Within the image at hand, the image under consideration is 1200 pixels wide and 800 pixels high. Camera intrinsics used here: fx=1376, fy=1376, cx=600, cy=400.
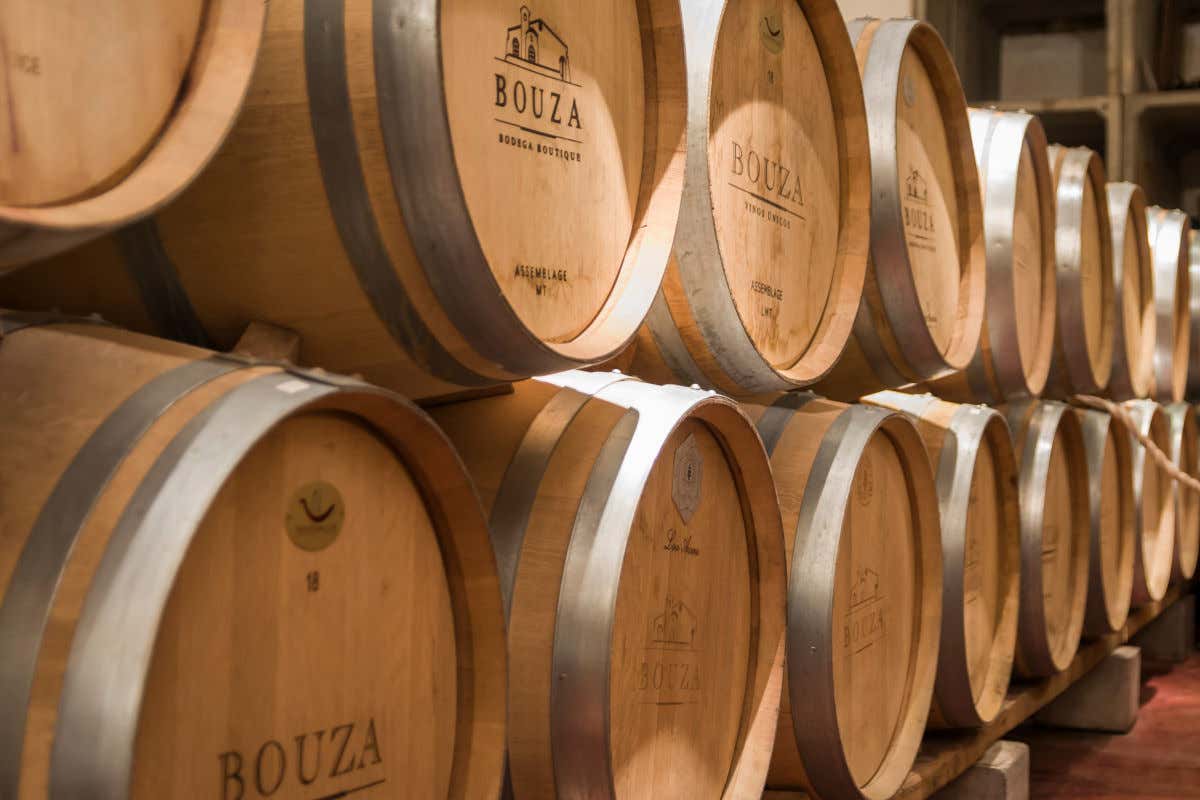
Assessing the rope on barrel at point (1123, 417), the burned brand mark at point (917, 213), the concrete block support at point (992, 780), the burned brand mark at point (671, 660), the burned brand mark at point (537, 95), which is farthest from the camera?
the rope on barrel at point (1123, 417)

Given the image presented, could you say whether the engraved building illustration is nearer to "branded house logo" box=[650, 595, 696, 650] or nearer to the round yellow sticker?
the round yellow sticker

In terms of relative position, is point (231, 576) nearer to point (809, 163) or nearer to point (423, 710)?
point (423, 710)

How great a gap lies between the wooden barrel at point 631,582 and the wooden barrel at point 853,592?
0.49 ft

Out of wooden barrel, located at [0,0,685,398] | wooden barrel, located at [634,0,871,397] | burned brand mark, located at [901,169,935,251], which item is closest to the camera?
wooden barrel, located at [0,0,685,398]

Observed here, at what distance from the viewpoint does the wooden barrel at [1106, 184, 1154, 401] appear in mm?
4148

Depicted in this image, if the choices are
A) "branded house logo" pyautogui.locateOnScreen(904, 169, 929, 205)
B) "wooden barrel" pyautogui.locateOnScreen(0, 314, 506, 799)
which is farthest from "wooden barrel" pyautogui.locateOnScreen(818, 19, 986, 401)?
"wooden barrel" pyautogui.locateOnScreen(0, 314, 506, 799)

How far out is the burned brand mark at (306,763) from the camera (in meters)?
0.99

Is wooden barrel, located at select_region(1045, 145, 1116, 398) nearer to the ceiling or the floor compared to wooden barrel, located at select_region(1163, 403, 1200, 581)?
nearer to the ceiling

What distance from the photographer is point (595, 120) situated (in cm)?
155

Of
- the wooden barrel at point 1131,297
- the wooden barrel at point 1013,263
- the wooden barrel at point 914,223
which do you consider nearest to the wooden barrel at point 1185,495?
the wooden barrel at point 1131,297

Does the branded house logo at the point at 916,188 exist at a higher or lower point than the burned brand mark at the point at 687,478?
higher

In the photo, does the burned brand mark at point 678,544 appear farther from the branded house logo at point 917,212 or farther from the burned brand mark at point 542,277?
the branded house logo at point 917,212

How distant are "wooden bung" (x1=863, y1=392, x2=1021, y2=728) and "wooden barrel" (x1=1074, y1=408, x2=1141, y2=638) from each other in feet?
2.37

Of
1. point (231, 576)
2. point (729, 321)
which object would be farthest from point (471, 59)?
point (729, 321)
